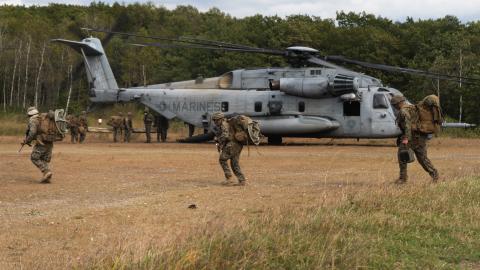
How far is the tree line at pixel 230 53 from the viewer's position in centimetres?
4684

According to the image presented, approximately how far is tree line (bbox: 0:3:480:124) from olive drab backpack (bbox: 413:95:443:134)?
28656mm

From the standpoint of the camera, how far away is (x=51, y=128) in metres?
13.2

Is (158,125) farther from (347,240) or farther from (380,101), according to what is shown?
(347,240)

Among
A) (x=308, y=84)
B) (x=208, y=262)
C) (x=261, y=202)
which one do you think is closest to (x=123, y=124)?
(x=308, y=84)

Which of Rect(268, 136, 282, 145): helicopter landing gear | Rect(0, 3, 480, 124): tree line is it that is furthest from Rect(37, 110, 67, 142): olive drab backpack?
Rect(0, 3, 480, 124): tree line

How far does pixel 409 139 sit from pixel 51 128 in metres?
6.75

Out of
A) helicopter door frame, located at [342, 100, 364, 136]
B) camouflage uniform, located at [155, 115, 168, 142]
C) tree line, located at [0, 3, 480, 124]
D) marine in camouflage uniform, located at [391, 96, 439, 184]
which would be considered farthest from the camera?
tree line, located at [0, 3, 480, 124]

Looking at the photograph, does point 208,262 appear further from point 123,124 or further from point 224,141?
point 123,124

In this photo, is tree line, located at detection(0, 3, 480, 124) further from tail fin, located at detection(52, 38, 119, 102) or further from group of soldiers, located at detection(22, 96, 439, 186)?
group of soldiers, located at detection(22, 96, 439, 186)

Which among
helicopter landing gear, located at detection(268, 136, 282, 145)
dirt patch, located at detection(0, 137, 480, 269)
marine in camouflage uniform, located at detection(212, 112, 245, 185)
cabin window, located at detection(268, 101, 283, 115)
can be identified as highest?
cabin window, located at detection(268, 101, 283, 115)

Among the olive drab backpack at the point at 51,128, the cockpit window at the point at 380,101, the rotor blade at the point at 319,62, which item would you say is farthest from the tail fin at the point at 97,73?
the olive drab backpack at the point at 51,128

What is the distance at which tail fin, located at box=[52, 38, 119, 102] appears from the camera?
28828mm

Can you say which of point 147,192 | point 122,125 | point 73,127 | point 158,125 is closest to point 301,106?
point 158,125

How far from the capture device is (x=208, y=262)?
5.37 m
